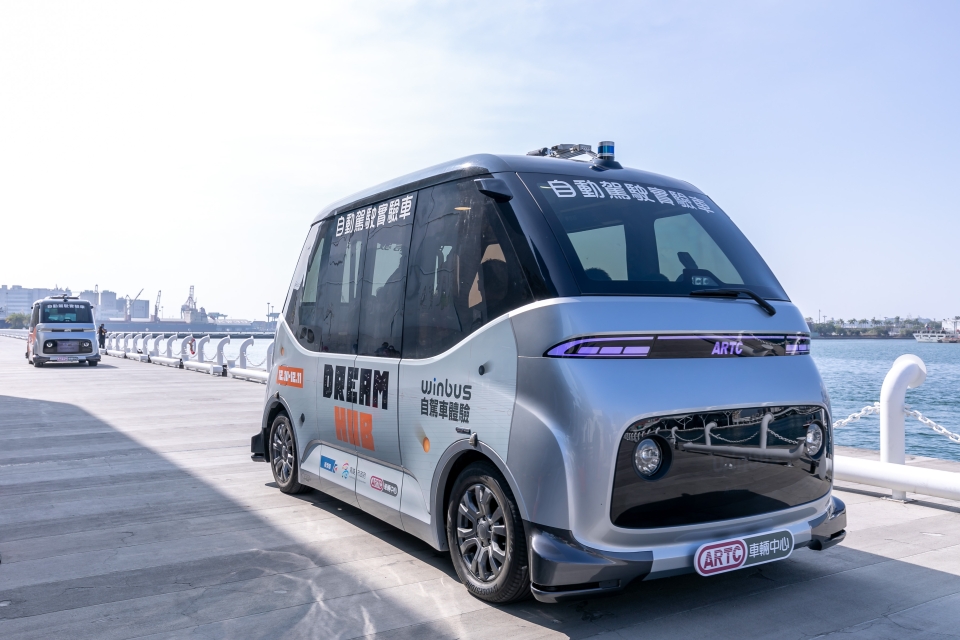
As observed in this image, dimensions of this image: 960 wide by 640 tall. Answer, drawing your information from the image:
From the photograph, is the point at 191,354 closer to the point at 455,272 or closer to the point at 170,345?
the point at 170,345

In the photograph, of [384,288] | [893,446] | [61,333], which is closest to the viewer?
[384,288]

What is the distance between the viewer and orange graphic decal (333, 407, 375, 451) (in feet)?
16.9

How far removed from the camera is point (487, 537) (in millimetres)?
4016

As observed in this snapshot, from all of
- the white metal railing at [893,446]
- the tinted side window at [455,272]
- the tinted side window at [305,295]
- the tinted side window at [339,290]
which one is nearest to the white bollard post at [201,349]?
the tinted side window at [305,295]

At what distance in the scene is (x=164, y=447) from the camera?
958 cm

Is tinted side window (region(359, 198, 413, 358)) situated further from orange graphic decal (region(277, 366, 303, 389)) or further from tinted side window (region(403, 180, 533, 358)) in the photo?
orange graphic decal (region(277, 366, 303, 389))

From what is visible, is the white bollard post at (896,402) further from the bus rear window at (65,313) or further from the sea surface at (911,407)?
the bus rear window at (65,313)

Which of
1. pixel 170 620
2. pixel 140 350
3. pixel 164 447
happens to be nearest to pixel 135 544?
pixel 170 620

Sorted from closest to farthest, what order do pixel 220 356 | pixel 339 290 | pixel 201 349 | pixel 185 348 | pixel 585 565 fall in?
pixel 585 565, pixel 339 290, pixel 220 356, pixel 201 349, pixel 185 348

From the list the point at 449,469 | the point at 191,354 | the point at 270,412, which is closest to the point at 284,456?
the point at 270,412

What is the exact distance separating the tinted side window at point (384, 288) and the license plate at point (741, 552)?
2.17 meters

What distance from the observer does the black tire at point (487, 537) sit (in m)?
3.77

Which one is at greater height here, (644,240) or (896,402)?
(644,240)

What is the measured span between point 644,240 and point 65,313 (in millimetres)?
29217
